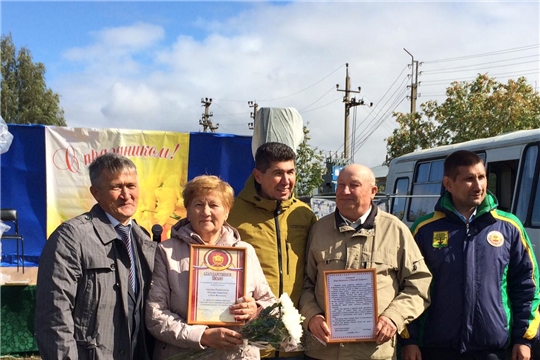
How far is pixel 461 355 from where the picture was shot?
3.37 meters

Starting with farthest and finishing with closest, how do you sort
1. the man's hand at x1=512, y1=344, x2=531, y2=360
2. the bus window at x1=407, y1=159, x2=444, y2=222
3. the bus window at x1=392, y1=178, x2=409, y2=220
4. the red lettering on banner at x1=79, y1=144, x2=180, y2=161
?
the bus window at x1=392, y1=178, x2=409, y2=220, the bus window at x1=407, y1=159, x2=444, y2=222, the red lettering on banner at x1=79, y1=144, x2=180, y2=161, the man's hand at x1=512, y1=344, x2=531, y2=360

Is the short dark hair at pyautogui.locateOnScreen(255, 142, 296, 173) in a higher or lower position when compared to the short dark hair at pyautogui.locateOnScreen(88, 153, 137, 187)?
higher

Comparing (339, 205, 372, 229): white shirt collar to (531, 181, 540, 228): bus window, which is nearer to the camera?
(339, 205, 372, 229): white shirt collar

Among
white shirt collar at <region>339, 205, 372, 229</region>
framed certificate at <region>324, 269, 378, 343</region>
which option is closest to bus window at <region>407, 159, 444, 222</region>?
white shirt collar at <region>339, 205, 372, 229</region>

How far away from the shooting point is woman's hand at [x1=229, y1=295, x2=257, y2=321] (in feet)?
9.50

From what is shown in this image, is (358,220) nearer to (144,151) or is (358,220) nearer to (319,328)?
(319,328)

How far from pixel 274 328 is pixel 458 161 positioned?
159 cm

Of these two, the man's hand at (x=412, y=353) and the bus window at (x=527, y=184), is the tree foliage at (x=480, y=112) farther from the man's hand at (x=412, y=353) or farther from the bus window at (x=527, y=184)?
the man's hand at (x=412, y=353)

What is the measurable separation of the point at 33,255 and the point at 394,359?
690cm

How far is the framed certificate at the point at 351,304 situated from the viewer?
123 inches

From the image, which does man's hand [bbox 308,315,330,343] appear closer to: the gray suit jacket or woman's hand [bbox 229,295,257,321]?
woman's hand [bbox 229,295,257,321]

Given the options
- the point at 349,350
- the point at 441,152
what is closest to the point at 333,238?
the point at 349,350

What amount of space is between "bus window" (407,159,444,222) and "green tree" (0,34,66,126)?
89.5 feet

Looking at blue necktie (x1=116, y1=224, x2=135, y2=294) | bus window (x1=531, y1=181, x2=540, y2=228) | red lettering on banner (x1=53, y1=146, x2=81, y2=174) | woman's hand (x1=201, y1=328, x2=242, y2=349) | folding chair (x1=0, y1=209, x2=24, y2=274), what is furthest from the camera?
red lettering on banner (x1=53, y1=146, x2=81, y2=174)
